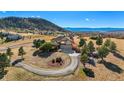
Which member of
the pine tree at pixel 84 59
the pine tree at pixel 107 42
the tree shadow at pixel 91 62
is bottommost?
the tree shadow at pixel 91 62

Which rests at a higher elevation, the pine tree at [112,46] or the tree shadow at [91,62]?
the pine tree at [112,46]

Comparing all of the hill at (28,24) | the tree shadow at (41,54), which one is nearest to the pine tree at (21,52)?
the tree shadow at (41,54)

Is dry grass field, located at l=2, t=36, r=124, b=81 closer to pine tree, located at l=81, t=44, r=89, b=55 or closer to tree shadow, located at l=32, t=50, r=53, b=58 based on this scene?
tree shadow, located at l=32, t=50, r=53, b=58

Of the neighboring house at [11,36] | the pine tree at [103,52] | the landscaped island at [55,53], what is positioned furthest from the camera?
the pine tree at [103,52]

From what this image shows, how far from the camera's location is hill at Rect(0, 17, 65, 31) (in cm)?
1728

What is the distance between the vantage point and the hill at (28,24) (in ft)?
56.7

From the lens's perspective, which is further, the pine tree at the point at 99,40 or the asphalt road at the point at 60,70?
the pine tree at the point at 99,40

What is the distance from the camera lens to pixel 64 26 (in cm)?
1750

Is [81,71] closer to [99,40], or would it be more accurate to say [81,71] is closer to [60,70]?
[60,70]

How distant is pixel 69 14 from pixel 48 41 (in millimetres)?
1712

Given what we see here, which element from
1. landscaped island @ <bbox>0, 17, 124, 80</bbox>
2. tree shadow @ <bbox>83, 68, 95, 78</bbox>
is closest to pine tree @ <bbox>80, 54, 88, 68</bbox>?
landscaped island @ <bbox>0, 17, 124, 80</bbox>

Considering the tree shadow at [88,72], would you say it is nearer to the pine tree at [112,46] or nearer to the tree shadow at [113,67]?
the tree shadow at [113,67]

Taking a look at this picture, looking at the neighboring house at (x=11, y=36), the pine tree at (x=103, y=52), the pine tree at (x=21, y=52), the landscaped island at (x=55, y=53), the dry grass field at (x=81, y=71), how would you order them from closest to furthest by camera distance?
1. the dry grass field at (x=81, y=71)
2. the landscaped island at (x=55, y=53)
3. the pine tree at (x=21, y=52)
4. the neighboring house at (x=11, y=36)
5. the pine tree at (x=103, y=52)
